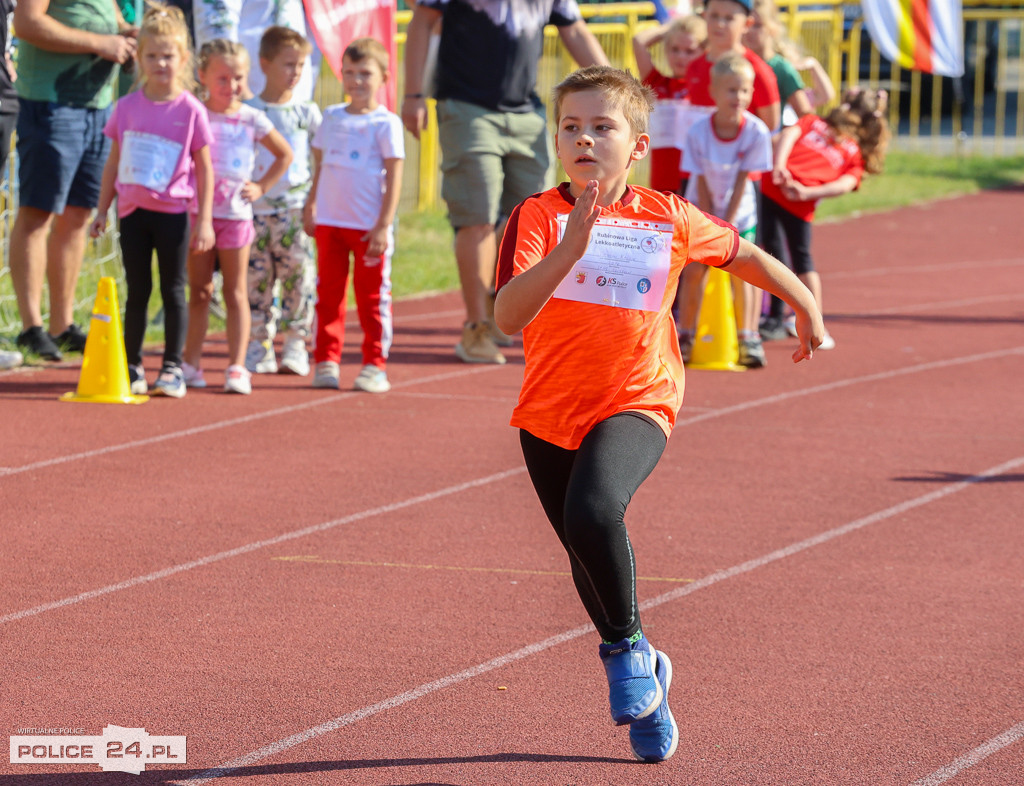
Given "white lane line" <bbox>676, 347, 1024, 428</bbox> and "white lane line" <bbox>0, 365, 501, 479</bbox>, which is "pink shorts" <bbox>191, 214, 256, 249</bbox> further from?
"white lane line" <bbox>676, 347, 1024, 428</bbox>

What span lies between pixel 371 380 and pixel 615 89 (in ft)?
16.8

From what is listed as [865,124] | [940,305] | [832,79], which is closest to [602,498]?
[865,124]

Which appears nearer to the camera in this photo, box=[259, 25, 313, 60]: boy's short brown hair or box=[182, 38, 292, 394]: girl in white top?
box=[182, 38, 292, 394]: girl in white top

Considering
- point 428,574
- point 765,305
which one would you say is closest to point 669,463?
point 428,574

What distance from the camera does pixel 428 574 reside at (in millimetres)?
5508

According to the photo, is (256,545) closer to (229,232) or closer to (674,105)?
(229,232)

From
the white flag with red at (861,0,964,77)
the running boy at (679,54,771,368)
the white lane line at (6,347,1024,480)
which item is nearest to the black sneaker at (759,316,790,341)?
the running boy at (679,54,771,368)

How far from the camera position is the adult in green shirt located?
29.6 feet

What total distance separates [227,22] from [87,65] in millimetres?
942

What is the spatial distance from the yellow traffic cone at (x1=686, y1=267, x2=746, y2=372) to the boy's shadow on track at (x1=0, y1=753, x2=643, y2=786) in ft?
19.9

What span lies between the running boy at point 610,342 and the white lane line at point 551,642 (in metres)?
0.66

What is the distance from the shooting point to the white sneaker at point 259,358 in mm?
9273

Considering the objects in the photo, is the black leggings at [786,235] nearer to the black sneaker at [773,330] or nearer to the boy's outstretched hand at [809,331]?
the black sneaker at [773,330]

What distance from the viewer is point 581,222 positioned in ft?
11.6
